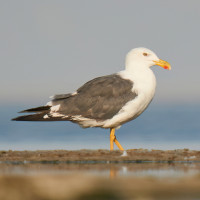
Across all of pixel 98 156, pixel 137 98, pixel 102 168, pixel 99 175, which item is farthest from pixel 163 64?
pixel 99 175

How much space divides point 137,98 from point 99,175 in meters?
5.40

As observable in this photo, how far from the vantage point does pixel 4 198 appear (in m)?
5.91

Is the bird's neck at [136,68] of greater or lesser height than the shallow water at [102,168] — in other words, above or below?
above

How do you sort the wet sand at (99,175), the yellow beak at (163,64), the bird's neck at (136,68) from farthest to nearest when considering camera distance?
the yellow beak at (163,64) → the bird's neck at (136,68) → the wet sand at (99,175)

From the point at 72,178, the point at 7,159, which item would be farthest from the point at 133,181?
the point at 7,159

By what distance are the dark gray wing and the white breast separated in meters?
0.13

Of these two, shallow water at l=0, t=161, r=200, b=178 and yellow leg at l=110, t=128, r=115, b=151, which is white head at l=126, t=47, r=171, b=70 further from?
shallow water at l=0, t=161, r=200, b=178

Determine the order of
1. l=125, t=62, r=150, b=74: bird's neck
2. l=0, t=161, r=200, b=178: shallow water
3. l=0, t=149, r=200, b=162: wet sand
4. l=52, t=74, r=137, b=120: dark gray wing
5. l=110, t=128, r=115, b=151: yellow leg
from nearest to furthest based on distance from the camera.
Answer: l=0, t=161, r=200, b=178: shallow water, l=0, t=149, r=200, b=162: wet sand, l=52, t=74, r=137, b=120: dark gray wing, l=110, t=128, r=115, b=151: yellow leg, l=125, t=62, r=150, b=74: bird's neck

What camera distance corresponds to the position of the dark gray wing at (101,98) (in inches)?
565

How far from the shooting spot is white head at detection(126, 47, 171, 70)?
15.1 meters

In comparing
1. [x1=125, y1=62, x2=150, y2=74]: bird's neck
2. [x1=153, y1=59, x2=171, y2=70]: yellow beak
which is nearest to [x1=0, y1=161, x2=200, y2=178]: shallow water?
[x1=125, y1=62, x2=150, y2=74]: bird's neck

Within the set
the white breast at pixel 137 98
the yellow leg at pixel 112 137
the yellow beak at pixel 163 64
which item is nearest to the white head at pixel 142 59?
the yellow beak at pixel 163 64

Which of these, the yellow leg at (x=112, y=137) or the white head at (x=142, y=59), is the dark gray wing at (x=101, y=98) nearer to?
the yellow leg at (x=112, y=137)

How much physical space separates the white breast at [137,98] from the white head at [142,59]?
1.16 ft
